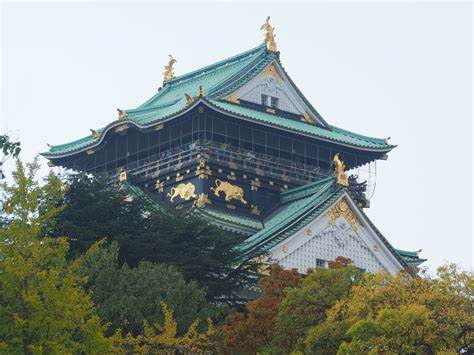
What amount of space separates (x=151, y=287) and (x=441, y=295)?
29.0 feet

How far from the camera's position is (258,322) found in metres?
44.4

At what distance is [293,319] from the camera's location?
1689 inches

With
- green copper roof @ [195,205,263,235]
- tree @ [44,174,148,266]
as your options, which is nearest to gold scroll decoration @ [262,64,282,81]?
green copper roof @ [195,205,263,235]

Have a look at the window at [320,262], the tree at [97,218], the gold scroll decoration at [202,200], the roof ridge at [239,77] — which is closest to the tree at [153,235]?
the tree at [97,218]

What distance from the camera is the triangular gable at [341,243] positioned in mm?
57531

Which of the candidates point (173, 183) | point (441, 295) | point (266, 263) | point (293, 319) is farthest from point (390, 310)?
point (173, 183)

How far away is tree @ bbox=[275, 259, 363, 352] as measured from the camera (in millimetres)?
42844

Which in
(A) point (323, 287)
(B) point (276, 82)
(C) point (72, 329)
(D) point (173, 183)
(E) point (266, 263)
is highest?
(B) point (276, 82)

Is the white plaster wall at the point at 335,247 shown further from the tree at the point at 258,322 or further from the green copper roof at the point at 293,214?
the tree at the point at 258,322

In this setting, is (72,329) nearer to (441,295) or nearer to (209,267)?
(441,295)

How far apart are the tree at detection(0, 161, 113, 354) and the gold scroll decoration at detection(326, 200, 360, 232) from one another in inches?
959

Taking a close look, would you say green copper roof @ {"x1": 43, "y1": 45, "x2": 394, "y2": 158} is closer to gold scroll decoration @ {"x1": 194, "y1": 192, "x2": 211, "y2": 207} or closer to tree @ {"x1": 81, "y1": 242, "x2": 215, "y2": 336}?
gold scroll decoration @ {"x1": 194, "y1": 192, "x2": 211, "y2": 207}

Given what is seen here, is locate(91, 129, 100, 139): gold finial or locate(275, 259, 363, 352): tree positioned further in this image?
locate(91, 129, 100, 139): gold finial

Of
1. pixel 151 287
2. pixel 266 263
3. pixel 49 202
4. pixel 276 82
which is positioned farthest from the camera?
pixel 276 82
